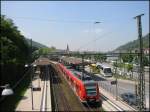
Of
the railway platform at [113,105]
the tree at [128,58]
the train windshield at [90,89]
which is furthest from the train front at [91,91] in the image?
the tree at [128,58]

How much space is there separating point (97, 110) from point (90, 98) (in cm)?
192

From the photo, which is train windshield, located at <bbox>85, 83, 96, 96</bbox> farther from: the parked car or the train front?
the parked car

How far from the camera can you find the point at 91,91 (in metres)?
33.1

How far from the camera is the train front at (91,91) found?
32938 millimetres

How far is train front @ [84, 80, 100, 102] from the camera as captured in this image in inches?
1297

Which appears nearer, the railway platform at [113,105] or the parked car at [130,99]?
the railway platform at [113,105]

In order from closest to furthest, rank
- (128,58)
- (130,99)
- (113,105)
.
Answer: (113,105) → (130,99) → (128,58)

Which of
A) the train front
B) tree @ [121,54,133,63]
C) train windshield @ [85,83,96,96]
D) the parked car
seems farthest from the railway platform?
tree @ [121,54,133,63]

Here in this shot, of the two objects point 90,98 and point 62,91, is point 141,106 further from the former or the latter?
point 62,91

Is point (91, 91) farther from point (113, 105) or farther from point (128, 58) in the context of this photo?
point (128, 58)

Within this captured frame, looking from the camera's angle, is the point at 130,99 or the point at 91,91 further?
the point at 130,99

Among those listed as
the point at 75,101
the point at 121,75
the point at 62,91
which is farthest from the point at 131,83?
the point at 75,101

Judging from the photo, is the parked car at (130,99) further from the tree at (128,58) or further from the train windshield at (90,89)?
the tree at (128,58)

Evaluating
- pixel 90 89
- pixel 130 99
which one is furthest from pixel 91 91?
pixel 130 99
